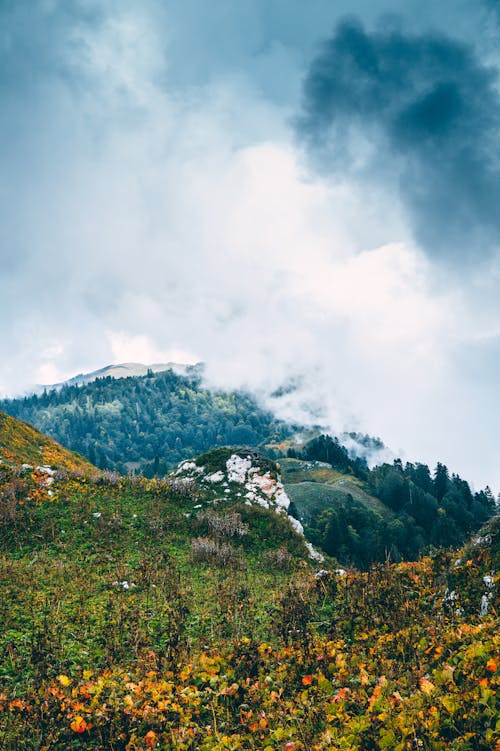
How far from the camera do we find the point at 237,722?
732 cm

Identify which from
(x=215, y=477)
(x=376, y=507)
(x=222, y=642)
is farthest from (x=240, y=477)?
(x=376, y=507)

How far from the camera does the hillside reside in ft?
103

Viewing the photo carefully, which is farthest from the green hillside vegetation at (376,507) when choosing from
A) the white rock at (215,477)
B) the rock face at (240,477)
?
the white rock at (215,477)

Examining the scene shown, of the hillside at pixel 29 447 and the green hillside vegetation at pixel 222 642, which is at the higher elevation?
the hillside at pixel 29 447

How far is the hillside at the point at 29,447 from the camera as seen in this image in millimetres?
31278

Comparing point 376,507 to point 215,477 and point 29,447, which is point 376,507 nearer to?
point 215,477

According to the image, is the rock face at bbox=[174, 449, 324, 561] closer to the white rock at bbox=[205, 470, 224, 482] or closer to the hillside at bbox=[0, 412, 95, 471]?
the white rock at bbox=[205, 470, 224, 482]

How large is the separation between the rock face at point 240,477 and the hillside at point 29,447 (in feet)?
35.0

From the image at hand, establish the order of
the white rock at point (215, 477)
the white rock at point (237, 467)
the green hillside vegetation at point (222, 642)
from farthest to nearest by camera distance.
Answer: the white rock at point (237, 467) → the white rock at point (215, 477) → the green hillside vegetation at point (222, 642)

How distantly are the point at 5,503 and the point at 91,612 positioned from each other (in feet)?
35.5

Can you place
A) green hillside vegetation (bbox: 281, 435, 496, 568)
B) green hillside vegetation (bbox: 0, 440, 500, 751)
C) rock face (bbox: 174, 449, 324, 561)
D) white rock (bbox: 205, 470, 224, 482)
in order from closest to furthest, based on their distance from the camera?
green hillside vegetation (bbox: 0, 440, 500, 751)
rock face (bbox: 174, 449, 324, 561)
white rock (bbox: 205, 470, 224, 482)
green hillside vegetation (bbox: 281, 435, 496, 568)

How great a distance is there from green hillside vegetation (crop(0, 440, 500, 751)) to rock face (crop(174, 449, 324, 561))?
6.83 meters

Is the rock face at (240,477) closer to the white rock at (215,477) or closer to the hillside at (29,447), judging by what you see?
the white rock at (215,477)

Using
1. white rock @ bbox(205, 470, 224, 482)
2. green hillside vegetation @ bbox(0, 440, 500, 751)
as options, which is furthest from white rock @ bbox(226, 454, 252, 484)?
green hillside vegetation @ bbox(0, 440, 500, 751)
